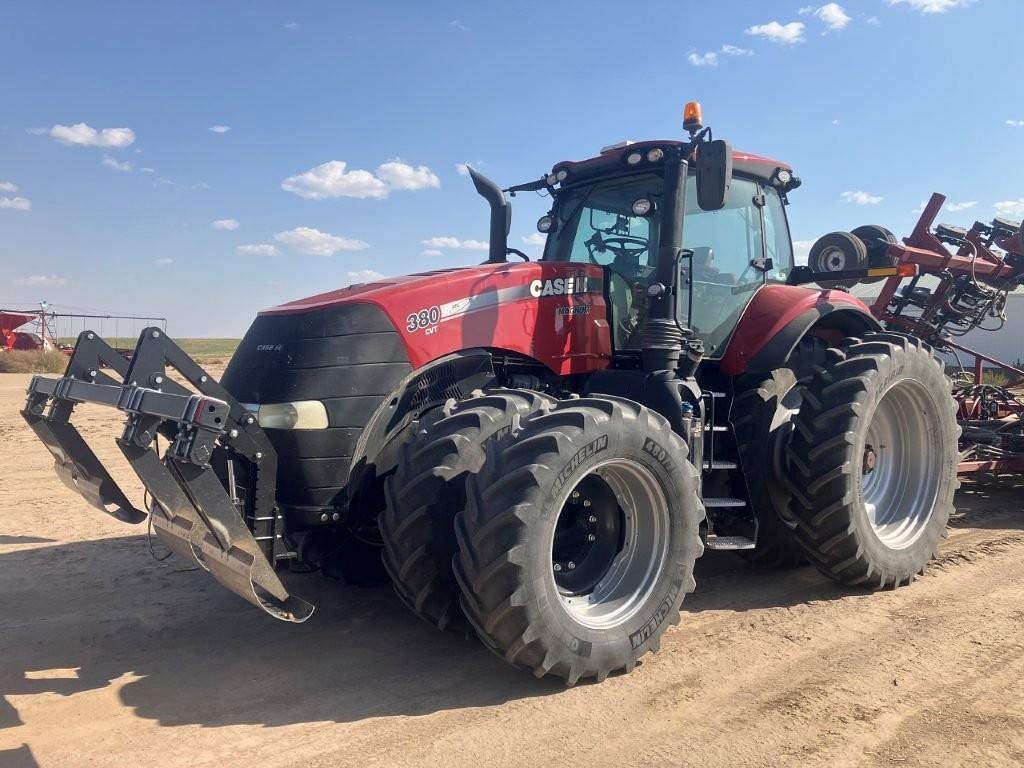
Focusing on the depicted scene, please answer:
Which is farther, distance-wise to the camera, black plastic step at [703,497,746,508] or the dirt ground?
black plastic step at [703,497,746,508]

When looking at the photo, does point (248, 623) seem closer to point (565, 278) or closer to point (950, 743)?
point (565, 278)

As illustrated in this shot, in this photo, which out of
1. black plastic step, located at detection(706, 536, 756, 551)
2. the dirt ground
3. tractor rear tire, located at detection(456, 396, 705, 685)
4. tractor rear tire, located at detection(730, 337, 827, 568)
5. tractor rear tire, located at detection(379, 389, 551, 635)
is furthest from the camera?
tractor rear tire, located at detection(730, 337, 827, 568)

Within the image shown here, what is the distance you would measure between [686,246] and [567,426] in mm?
2107

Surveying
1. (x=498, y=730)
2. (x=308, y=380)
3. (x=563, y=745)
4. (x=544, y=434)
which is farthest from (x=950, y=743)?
(x=308, y=380)

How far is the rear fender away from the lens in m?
5.09

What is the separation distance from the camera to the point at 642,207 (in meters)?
4.94

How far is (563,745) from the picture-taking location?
121 inches

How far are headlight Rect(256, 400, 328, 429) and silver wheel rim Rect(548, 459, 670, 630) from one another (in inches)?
48.2

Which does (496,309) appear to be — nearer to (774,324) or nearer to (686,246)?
(686,246)

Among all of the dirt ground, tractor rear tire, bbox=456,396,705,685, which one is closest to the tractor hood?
tractor rear tire, bbox=456,396,705,685

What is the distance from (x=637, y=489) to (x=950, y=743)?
1.63 m

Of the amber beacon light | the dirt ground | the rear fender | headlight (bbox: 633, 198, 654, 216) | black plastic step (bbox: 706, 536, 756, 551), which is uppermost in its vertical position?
the amber beacon light

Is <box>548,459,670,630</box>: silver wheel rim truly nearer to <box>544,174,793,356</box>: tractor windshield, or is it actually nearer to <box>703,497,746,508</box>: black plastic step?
<box>703,497,746,508</box>: black plastic step

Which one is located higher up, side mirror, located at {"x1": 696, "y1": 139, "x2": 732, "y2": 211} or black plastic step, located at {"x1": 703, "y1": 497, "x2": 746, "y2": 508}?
side mirror, located at {"x1": 696, "y1": 139, "x2": 732, "y2": 211}
